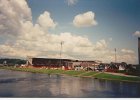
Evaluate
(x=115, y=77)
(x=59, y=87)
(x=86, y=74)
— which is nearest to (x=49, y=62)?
(x=59, y=87)

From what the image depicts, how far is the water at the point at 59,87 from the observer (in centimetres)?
425

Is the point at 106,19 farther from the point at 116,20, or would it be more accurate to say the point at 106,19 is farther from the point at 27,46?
the point at 27,46

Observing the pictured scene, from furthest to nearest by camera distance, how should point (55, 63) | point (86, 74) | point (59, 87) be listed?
1. point (86, 74)
2. point (55, 63)
3. point (59, 87)

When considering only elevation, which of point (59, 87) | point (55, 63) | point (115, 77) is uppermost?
point (55, 63)

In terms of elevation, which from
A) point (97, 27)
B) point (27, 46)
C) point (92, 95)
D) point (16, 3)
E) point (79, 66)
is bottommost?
point (92, 95)

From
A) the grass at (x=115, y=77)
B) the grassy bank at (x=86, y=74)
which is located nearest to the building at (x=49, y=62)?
the grassy bank at (x=86, y=74)

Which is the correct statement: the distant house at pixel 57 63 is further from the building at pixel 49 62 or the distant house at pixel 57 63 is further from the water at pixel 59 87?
the water at pixel 59 87

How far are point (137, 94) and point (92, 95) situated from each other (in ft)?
2.52

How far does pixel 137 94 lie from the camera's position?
4.46m

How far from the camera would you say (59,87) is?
4559mm

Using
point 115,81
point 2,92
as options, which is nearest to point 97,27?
point 115,81

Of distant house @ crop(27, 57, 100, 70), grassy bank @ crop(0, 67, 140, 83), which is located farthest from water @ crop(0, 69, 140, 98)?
distant house @ crop(27, 57, 100, 70)

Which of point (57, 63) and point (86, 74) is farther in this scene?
point (86, 74)

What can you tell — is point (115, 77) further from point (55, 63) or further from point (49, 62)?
point (49, 62)
